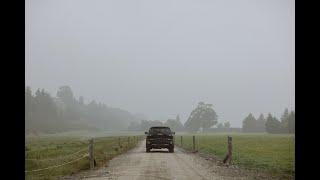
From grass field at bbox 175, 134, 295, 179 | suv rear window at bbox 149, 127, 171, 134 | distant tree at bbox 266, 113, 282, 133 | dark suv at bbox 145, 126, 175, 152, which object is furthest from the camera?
distant tree at bbox 266, 113, 282, 133

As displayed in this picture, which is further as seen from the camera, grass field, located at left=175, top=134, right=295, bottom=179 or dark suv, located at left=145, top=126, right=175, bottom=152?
dark suv, located at left=145, top=126, right=175, bottom=152

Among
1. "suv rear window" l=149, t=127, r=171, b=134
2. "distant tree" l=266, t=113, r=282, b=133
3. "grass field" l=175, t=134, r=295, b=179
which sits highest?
"suv rear window" l=149, t=127, r=171, b=134

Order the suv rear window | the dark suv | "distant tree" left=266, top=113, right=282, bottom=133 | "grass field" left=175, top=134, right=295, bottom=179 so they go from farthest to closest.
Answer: "distant tree" left=266, top=113, right=282, bottom=133 < the suv rear window < the dark suv < "grass field" left=175, top=134, right=295, bottom=179

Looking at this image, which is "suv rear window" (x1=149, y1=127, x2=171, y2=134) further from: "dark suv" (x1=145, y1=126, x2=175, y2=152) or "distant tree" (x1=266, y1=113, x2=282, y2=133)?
"distant tree" (x1=266, y1=113, x2=282, y2=133)

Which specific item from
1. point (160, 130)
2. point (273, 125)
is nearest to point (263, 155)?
point (160, 130)

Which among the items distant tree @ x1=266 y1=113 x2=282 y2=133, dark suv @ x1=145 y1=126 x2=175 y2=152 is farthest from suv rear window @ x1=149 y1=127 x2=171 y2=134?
distant tree @ x1=266 y1=113 x2=282 y2=133

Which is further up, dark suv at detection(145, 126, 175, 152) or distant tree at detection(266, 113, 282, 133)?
dark suv at detection(145, 126, 175, 152)

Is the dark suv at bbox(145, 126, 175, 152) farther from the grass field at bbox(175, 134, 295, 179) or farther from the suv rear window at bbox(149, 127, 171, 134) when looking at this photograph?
the grass field at bbox(175, 134, 295, 179)

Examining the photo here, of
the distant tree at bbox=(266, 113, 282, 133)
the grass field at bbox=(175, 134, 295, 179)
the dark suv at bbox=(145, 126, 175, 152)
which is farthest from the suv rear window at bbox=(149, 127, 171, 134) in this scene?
the distant tree at bbox=(266, 113, 282, 133)

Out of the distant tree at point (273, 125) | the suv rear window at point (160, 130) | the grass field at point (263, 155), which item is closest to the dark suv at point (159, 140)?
the suv rear window at point (160, 130)

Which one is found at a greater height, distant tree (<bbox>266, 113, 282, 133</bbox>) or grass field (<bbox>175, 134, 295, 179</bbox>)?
grass field (<bbox>175, 134, 295, 179</bbox>)

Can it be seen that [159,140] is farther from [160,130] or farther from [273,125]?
[273,125]
